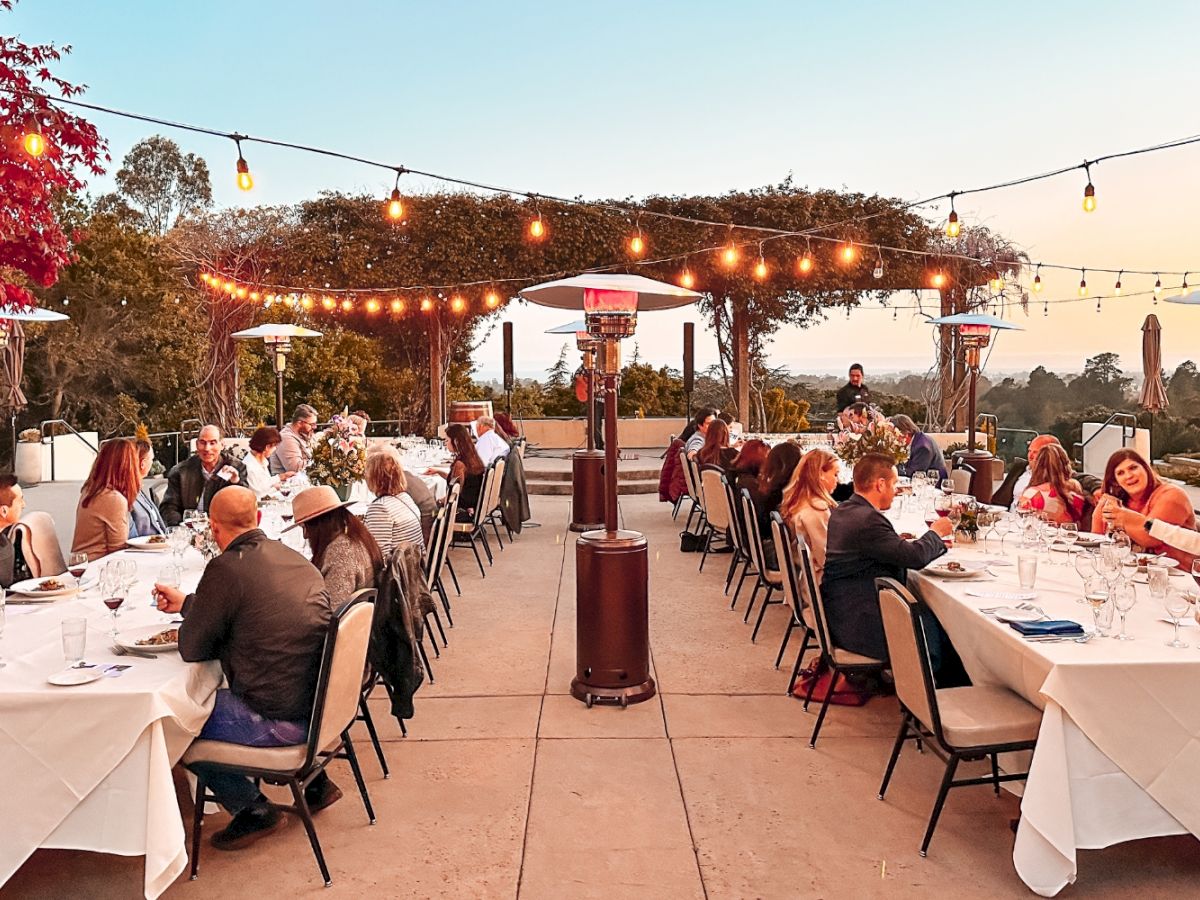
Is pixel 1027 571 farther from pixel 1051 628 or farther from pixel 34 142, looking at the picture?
pixel 34 142

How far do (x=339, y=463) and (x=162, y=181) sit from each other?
1439 inches

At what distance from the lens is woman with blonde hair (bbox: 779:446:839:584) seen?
4.90m

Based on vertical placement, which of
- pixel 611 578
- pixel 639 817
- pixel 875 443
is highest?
pixel 875 443

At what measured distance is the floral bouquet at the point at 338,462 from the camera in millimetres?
6680

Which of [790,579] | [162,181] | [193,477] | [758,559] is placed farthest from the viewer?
[162,181]

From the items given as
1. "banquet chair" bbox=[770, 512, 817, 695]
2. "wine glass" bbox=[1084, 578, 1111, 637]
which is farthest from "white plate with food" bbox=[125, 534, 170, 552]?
"wine glass" bbox=[1084, 578, 1111, 637]

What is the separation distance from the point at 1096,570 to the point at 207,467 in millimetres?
5498

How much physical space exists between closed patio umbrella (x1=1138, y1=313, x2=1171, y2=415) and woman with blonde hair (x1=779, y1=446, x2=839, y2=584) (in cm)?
709

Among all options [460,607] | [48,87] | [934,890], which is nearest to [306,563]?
[934,890]

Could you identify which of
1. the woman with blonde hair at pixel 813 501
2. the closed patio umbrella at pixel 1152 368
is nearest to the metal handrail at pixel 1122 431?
the closed patio umbrella at pixel 1152 368

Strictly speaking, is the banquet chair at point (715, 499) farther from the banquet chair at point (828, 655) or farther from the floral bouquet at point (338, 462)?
the banquet chair at point (828, 655)

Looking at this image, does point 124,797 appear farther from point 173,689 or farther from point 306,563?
point 306,563

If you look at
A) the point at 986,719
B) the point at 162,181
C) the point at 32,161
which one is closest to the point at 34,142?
the point at 32,161

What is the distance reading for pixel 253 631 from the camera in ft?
10.3
